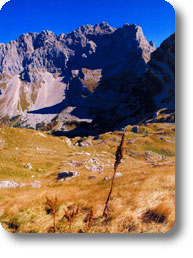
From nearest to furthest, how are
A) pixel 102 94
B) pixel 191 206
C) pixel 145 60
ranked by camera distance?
pixel 191 206 < pixel 145 60 < pixel 102 94

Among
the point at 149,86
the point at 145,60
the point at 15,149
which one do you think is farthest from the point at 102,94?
the point at 15,149

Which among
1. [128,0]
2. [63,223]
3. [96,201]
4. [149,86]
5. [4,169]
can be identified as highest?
[149,86]

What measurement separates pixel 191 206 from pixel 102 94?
610 feet

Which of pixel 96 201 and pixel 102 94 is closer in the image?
pixel 96 201

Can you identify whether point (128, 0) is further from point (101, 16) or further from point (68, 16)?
point (68, 16)

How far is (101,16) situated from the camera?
322 inches
